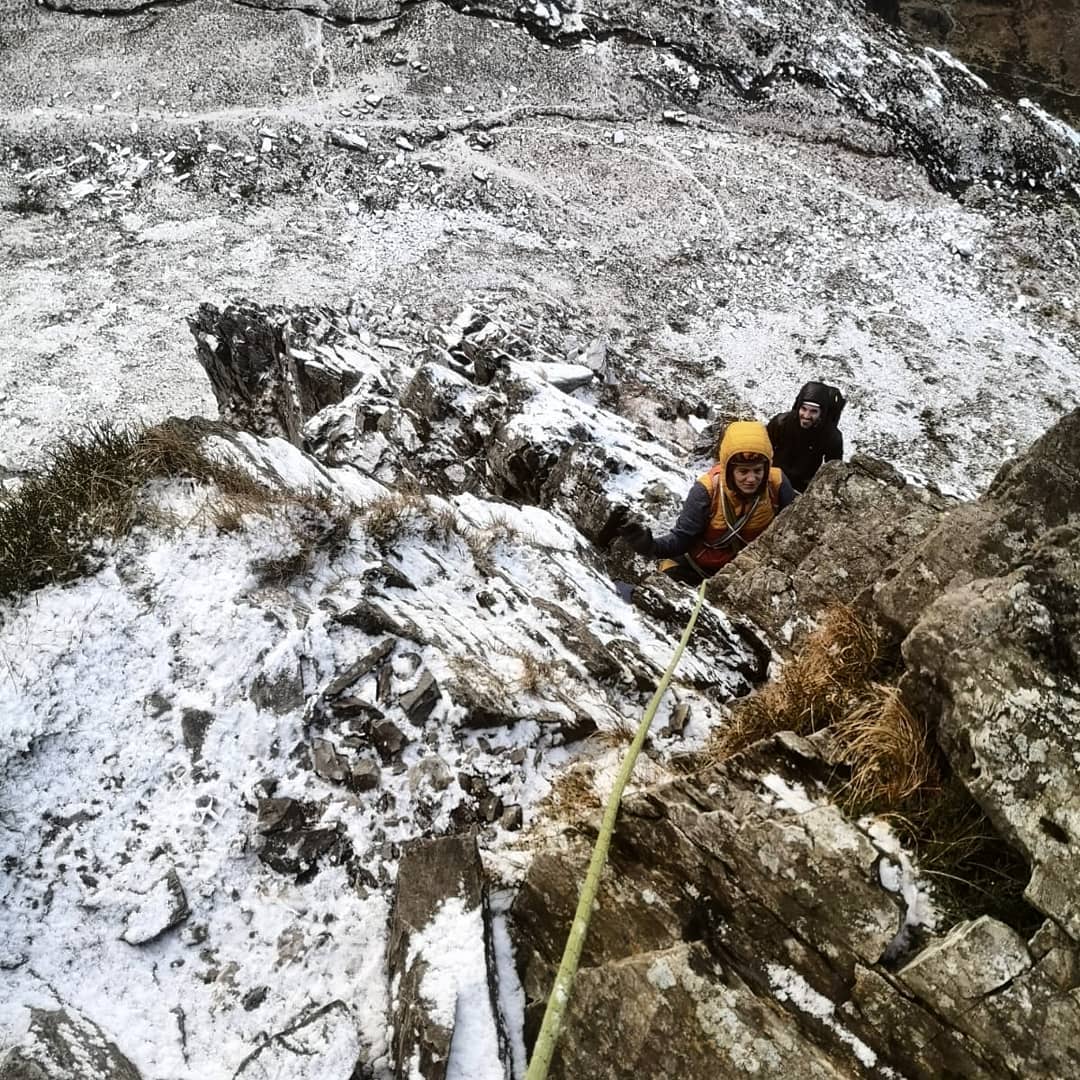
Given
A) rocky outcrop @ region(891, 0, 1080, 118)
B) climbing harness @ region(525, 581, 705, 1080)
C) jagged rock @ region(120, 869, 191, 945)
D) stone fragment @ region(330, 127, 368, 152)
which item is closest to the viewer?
climbing harness @ region(525, 581, 705, 1080)

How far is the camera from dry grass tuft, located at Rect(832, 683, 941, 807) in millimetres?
3473

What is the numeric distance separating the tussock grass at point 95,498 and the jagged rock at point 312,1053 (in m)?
2.97

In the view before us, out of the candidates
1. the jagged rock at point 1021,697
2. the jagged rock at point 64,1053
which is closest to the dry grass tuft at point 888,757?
the jagged rock at point 1021,697

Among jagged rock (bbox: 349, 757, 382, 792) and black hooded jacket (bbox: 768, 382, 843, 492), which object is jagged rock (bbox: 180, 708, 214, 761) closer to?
jagged rock (bbox: 349, 757, 382, 792)

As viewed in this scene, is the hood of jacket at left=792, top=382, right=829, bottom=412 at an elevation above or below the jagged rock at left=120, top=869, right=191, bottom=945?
above

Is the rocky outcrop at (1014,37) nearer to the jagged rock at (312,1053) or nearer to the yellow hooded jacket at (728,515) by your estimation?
the yellow hooded jacket at (728,515)

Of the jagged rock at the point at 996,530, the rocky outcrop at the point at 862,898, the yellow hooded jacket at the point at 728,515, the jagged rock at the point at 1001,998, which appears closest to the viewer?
the jagged rock at the point at 1001,998

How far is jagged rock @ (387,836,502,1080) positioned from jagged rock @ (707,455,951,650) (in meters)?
3.16

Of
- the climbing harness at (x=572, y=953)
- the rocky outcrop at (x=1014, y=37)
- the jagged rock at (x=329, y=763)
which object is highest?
the rocky outcrop at (x=1014, y=37)

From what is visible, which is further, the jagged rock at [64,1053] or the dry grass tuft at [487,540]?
the dry grass tuft at [487,540]

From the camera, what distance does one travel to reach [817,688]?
4215 millimetres

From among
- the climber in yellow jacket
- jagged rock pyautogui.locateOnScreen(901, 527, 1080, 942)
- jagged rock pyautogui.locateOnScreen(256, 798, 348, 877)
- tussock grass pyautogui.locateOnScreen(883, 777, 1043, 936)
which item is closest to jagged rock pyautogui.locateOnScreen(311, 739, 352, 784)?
jagged rock pyautogui.locateOnScreen(256, 798, 348, 877)

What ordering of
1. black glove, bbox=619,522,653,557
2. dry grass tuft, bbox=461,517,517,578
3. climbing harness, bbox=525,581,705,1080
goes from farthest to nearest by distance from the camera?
black glove, bbox=619,522,653,557
dry grass tuft, bbox=461,517,517,578
climbing harness, bbox=525,581,705,1080

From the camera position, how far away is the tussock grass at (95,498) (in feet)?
16.0
